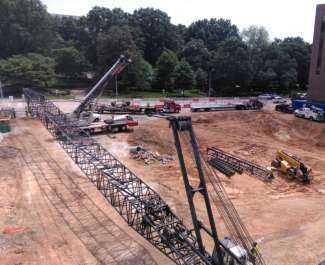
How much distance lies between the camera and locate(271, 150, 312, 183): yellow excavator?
29.3m

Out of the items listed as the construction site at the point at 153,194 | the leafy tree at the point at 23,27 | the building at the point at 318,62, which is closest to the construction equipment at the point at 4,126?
the construction site at the point at 153,194

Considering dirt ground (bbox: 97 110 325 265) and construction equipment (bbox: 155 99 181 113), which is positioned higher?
construction equipment (bbox: 155 99 181 113)

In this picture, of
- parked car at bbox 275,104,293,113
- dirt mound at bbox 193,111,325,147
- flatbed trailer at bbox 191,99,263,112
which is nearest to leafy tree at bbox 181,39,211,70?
flatbed trailer at bbox 191,99,263,112

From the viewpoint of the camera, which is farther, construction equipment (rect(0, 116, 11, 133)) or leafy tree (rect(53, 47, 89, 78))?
leafy tree (rect(53, 47, 89, 78))

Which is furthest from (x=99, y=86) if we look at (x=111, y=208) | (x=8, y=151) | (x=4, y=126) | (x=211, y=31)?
(x=211, y=31)

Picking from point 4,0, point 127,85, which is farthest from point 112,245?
point 4,0

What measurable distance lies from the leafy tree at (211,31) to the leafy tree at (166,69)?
85.4 feet

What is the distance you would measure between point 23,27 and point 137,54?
31.0 m

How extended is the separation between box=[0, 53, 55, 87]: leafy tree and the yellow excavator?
177 ft

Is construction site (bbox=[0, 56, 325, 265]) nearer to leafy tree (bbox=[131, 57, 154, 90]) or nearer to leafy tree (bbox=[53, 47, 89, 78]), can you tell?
leafy tree (bbox=[131, 57, 154, 90])

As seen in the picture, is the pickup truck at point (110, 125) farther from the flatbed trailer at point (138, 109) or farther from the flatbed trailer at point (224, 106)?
the flatbed trailer at point (224, 106)

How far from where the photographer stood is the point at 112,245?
17812 millimetres

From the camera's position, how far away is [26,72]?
2643 inches

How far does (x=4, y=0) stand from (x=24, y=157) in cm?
6368
